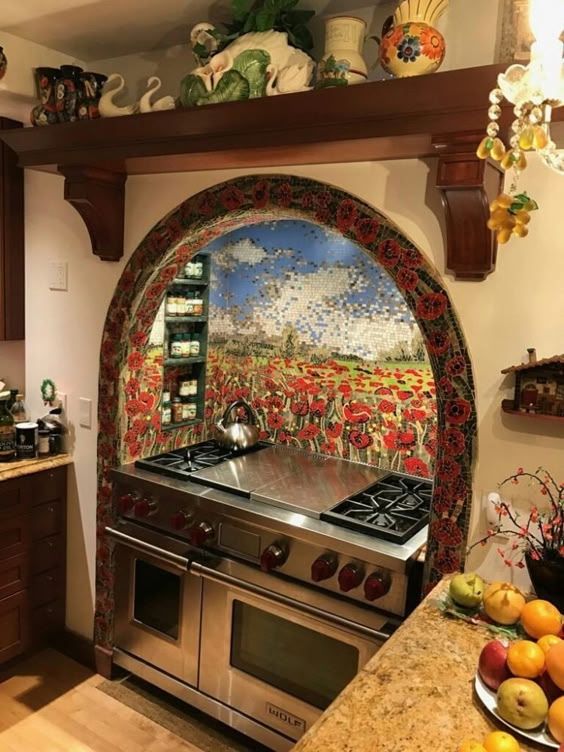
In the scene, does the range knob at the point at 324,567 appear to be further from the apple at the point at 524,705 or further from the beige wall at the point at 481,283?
the apple at the point at 524,705

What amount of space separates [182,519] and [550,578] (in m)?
1.35

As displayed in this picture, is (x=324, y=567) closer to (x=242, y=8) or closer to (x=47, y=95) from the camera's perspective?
(x=242, y=8)

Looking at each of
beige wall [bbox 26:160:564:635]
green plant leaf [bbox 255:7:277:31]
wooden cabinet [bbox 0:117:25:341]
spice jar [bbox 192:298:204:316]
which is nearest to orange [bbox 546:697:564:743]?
beige wall [bbox 26:160:564:635]

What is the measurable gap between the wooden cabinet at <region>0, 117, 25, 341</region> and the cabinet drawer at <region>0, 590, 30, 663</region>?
45.6 inches

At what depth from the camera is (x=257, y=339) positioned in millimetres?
3006

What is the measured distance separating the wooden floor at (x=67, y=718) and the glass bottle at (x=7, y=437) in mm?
941

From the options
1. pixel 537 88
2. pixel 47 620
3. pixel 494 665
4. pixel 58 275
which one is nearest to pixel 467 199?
pixel 537 88

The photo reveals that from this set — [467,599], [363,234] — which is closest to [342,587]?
[467,599]

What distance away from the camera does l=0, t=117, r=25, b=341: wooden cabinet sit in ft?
9.23

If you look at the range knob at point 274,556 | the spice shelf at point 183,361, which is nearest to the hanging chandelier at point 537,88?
the range knob at point 274,556

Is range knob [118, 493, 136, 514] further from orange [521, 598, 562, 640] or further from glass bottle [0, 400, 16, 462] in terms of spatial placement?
orange [521, 598, 562, 640]

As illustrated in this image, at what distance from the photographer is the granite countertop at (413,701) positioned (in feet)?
3.65

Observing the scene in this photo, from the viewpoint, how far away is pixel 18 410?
296cm

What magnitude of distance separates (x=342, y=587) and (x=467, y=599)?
1.79 ft
